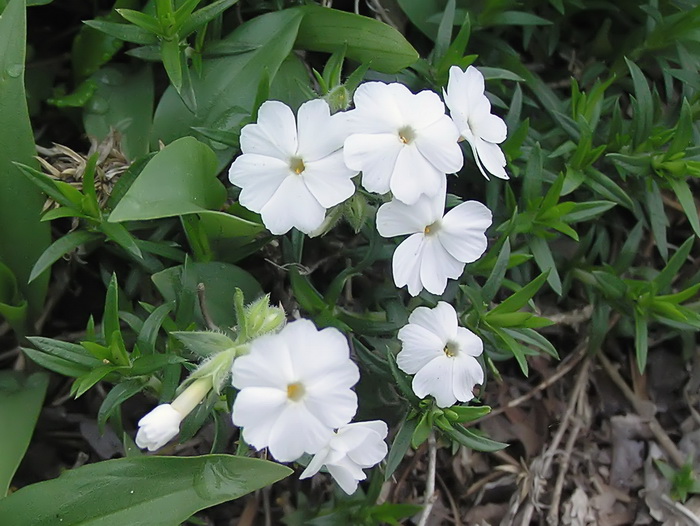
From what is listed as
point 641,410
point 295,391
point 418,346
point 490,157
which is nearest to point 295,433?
point 295,391

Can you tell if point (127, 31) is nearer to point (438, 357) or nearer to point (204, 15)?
point (204, 15)

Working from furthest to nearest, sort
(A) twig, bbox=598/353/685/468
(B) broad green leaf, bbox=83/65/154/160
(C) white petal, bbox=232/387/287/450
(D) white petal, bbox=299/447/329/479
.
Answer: (A) twig, bbox=598/353/685/468, (B) broad green leaf, bbox=83/65/154/160, (D) white petal, bbox=299/447/329/479, (C) white petal, bbox=232/387/287/450

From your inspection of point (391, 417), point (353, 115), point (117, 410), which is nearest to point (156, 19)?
point (353, 115)

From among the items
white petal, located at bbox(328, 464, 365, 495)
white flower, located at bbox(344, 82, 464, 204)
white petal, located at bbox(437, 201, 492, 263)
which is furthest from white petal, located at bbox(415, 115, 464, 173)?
white petal, located at bbox(328, 464, 365, 495)

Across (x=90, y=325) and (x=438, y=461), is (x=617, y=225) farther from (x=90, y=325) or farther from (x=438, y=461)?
(x=90, y=325)

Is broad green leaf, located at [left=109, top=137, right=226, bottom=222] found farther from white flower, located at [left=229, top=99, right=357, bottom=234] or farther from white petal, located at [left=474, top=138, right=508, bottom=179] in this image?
white petal, located at [left=474, top=138, right=508, bottom=179]
